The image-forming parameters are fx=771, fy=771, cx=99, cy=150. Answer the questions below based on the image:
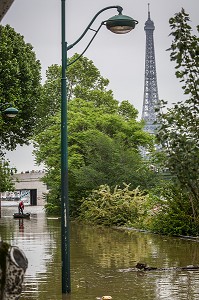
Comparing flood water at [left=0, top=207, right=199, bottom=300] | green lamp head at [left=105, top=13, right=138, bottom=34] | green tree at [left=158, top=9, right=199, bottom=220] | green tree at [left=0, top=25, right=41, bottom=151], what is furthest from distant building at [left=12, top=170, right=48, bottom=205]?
green tree at [left=158, top=9, right=199, bottom=220]

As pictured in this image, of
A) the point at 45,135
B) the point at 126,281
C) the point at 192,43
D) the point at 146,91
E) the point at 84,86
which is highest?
the point at 146,91

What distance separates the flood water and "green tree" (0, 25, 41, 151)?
1726cm

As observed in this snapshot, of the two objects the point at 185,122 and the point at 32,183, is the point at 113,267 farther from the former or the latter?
the point at 32,183

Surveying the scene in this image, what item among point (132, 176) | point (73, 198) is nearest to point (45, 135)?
point (73, 198)

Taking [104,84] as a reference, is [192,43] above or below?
below

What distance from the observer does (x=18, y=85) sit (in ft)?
165

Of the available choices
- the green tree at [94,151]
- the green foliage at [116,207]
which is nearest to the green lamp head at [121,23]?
the green foliage at [116,207]

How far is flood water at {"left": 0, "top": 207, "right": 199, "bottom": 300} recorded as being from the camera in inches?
583

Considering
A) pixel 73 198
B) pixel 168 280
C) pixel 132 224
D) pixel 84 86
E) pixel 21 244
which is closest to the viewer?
pixel 168 280

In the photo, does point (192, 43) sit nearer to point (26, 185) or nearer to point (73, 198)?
point (73, 198)

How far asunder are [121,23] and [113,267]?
306 inches

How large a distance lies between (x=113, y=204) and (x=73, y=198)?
8.35m

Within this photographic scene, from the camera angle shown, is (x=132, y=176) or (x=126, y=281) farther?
(x=132, y=176)

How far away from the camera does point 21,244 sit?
1120 inches
